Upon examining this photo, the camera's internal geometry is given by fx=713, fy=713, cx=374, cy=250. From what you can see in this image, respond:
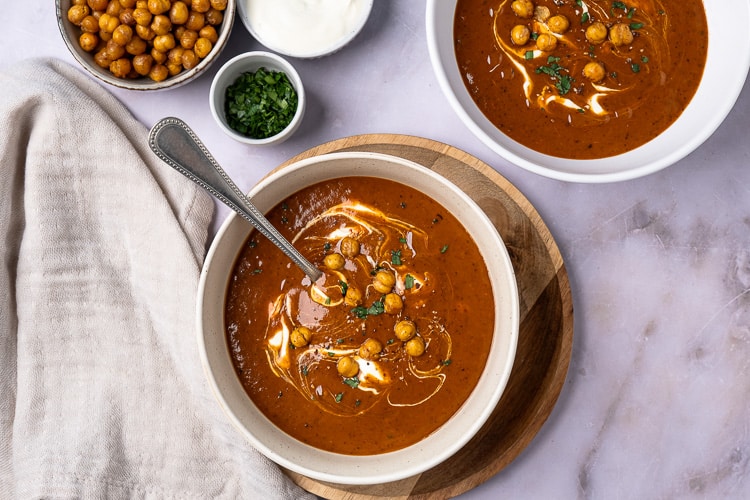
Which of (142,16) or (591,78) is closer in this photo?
(591,78)

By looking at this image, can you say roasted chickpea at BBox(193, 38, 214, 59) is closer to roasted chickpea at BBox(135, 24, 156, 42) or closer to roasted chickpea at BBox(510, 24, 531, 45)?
roasted chickpea at BBox(135, 24, 156, 42)

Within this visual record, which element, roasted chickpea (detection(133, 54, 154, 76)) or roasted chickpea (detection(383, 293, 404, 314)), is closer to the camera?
roasted chickpea (detection(383, 293, 404, 314))

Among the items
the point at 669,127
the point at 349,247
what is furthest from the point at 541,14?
the point at 349,247

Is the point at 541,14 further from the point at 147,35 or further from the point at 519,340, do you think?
the point at 147,35

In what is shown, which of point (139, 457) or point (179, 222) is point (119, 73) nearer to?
point (179, 222)

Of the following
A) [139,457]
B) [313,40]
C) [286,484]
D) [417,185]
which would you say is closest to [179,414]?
[139,457]

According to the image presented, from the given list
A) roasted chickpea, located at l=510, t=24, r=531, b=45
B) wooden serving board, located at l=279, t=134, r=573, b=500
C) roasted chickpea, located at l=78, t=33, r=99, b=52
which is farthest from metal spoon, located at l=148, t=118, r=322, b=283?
roasted chickpea, located at l=510, t=24, r=531, b=45
